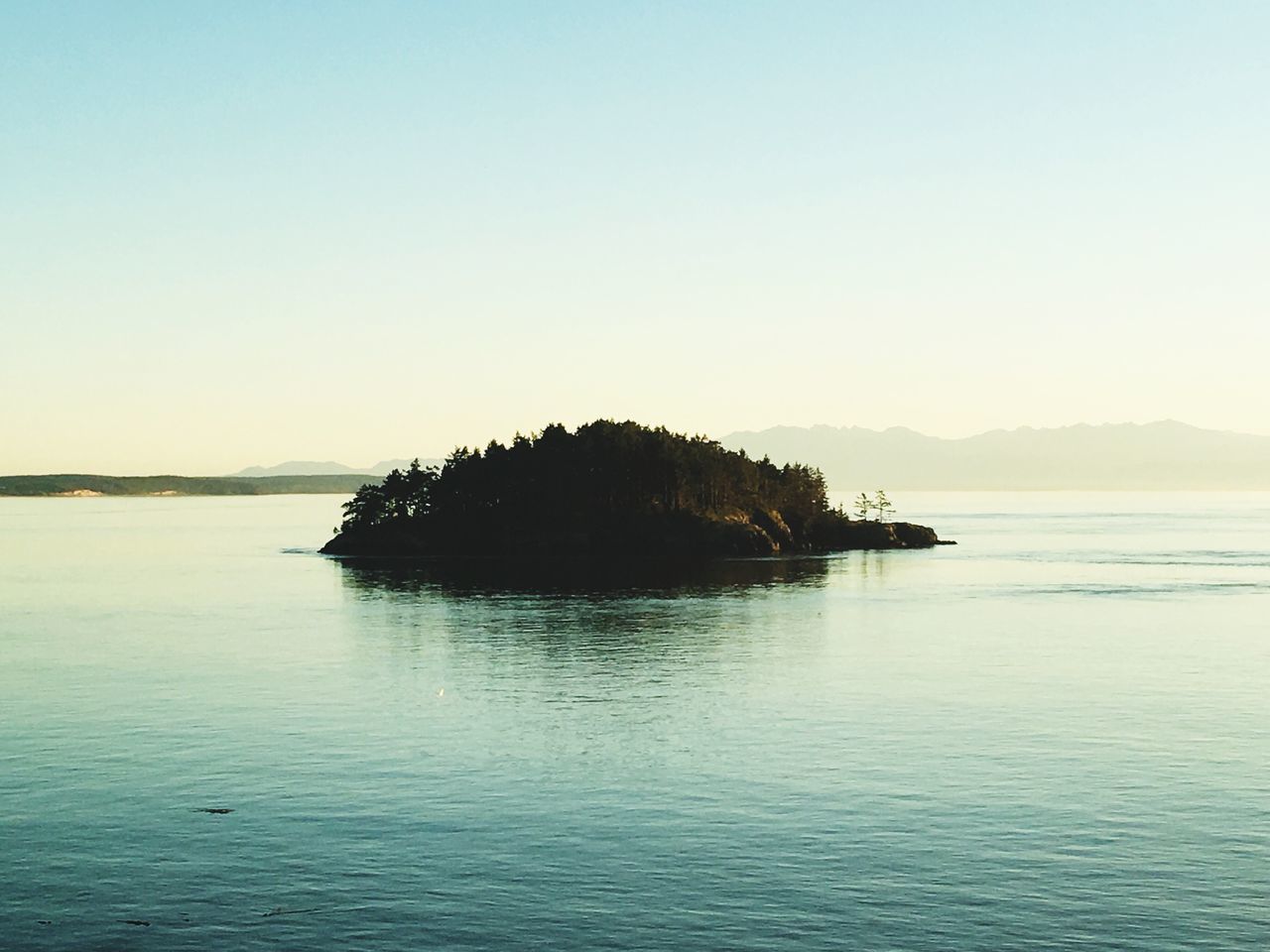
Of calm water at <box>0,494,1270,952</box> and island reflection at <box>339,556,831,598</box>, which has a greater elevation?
island reflection at <box>339,556,831,598</box>

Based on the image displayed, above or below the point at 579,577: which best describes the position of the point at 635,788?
below

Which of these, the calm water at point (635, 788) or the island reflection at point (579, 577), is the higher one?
the island reflection at point (579, 577)

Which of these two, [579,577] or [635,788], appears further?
[579,577]

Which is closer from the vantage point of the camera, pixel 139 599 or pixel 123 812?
pixel 123 812

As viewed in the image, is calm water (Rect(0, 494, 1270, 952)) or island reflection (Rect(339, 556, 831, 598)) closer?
calm water (Rect(0, 494, 1270, 952))

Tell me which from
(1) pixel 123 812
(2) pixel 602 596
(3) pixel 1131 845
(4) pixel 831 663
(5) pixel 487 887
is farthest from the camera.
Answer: (2) pixel 602 596

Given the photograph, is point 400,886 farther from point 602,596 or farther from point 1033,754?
point 602,596

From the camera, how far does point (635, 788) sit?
47.8m

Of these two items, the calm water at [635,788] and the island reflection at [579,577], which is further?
the island reflection at [579,577]

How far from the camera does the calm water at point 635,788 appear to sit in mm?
33688

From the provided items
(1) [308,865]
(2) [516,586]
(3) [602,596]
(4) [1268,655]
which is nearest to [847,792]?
(1) [308,865]

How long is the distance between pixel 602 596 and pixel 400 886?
95023 mm

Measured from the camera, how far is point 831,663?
84500 mm

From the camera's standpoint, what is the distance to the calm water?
33.7m
